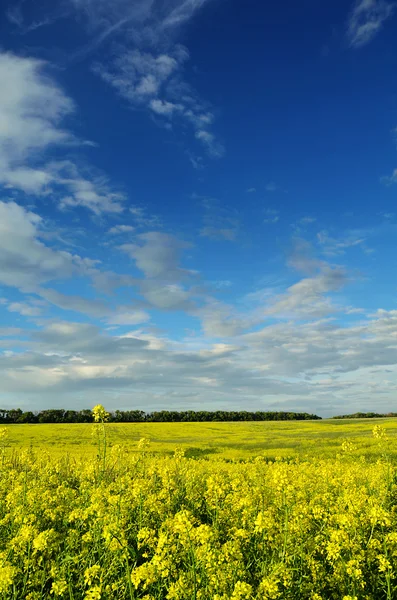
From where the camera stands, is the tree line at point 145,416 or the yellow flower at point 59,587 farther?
the tree line at point 145,416

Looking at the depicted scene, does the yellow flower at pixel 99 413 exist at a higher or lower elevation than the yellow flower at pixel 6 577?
higher

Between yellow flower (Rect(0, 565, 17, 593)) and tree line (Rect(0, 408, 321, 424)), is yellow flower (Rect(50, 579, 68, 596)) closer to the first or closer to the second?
yellow flower (Rect(0, 565, 17, 593))

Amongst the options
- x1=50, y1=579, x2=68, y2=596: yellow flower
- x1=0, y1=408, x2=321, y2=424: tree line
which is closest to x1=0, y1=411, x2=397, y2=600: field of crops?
x1=50, y1=579, x2=68, y2=596: yellow flower

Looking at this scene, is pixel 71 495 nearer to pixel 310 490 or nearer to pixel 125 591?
pixel 125 591

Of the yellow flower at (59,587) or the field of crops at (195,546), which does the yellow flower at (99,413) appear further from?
the yellow flower at (59,587)

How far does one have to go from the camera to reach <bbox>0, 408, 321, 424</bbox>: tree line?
73.1m

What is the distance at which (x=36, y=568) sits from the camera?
5.61 metres

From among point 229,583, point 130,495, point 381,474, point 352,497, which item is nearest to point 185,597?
point 229,583

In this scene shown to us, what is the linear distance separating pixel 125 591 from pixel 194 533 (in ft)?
3.50

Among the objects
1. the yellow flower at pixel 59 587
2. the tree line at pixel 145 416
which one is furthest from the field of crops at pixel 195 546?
the tree line at pixel 145 416

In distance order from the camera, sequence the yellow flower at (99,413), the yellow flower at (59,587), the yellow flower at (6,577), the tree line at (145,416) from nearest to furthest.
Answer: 1. the yellow flower at (6,577)
2. the yellow flower at (59,587)
3. the yellow flower at (99,413)
4. the tree line at (145,416)

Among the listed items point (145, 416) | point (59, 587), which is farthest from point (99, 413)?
point (145, 416)

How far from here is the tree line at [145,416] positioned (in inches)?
2879

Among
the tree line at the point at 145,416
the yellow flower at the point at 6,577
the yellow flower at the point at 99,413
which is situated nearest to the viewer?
the yellow flower at the point at 6,577
